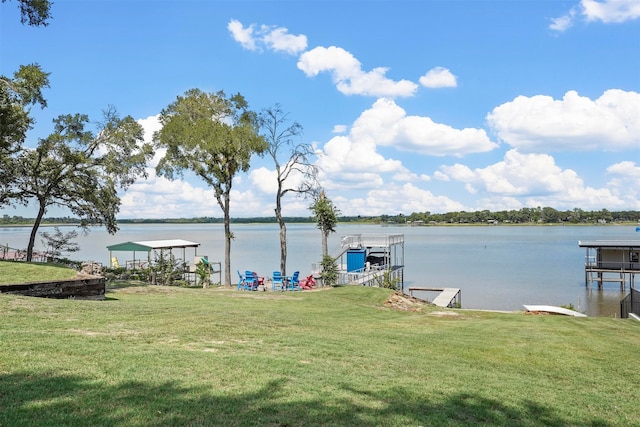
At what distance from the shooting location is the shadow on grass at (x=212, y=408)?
471 cm

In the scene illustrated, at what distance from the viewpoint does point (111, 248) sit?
29188 mm

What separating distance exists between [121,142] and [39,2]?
1447 centimetres

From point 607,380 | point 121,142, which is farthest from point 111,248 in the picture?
point 607,380

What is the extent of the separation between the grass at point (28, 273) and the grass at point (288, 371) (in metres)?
3.55

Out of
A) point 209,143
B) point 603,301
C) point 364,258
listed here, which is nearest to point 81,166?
point 209,143

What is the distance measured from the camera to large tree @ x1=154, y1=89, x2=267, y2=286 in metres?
27.3

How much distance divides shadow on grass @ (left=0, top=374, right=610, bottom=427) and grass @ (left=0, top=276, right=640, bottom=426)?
0.07 feet

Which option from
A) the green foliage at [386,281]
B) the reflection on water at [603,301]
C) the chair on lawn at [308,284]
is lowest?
the reflection on water at [603,301]

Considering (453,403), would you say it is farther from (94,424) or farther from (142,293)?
(142,293)

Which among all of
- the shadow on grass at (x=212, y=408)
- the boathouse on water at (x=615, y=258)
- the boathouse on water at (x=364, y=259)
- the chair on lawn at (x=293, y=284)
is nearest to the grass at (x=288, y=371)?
the shadow on grass at (x=212, y=408)

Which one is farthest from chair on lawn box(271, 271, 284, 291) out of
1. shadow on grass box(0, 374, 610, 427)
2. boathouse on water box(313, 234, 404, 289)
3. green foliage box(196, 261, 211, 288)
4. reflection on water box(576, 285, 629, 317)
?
shadow on grass box(0, 374, 610, 427)

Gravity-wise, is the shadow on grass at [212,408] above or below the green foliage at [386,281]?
above

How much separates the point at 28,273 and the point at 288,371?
12.8 m

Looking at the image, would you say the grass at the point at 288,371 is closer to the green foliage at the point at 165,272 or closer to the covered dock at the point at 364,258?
the green foliage at the point at 165,272
